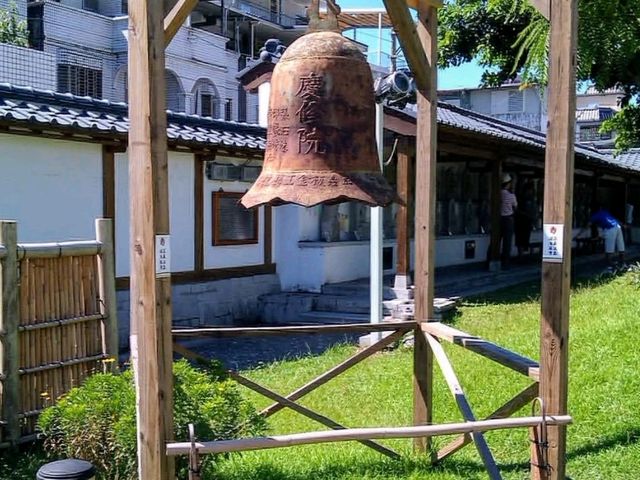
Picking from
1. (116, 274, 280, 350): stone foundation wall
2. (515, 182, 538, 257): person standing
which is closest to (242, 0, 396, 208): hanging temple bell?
(116, 274, 280, 350): stone foundation wall

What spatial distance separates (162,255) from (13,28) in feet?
61.8

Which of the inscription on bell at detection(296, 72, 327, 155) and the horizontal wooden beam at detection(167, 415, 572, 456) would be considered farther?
the inscription on bell at detection(296, 72, 327, 155)

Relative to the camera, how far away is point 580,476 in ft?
15.8

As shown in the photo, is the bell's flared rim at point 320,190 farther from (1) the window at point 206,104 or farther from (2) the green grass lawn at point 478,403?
(1) the window at point 206,104

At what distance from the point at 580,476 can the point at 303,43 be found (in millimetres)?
3126

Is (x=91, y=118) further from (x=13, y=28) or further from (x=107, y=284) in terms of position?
(x=13, y=28)

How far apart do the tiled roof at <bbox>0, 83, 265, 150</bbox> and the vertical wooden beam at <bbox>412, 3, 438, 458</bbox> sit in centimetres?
465

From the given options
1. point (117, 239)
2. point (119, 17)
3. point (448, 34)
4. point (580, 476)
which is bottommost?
point (580, 476)

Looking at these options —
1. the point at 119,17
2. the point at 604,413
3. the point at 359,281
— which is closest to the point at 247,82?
the point at 359,281

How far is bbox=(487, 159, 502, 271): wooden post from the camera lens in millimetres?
14942

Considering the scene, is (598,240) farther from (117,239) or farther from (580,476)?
(580,476)

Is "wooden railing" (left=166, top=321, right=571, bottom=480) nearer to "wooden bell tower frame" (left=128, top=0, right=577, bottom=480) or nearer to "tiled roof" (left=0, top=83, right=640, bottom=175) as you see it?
"wooden bell tower frame" (left=128, top=0, right=577, bottom=480)

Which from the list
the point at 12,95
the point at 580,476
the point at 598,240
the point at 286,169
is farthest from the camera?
the point at 598,240

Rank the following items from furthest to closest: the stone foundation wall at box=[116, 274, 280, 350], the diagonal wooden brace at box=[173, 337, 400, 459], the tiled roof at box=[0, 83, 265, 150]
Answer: the stone foundation wall at box=[116, 274, 280, 350] → the tiled roof at box=[0, 83, 265, 150] → the diagonal wooden brace at box=[173, 337, 400, 459]
